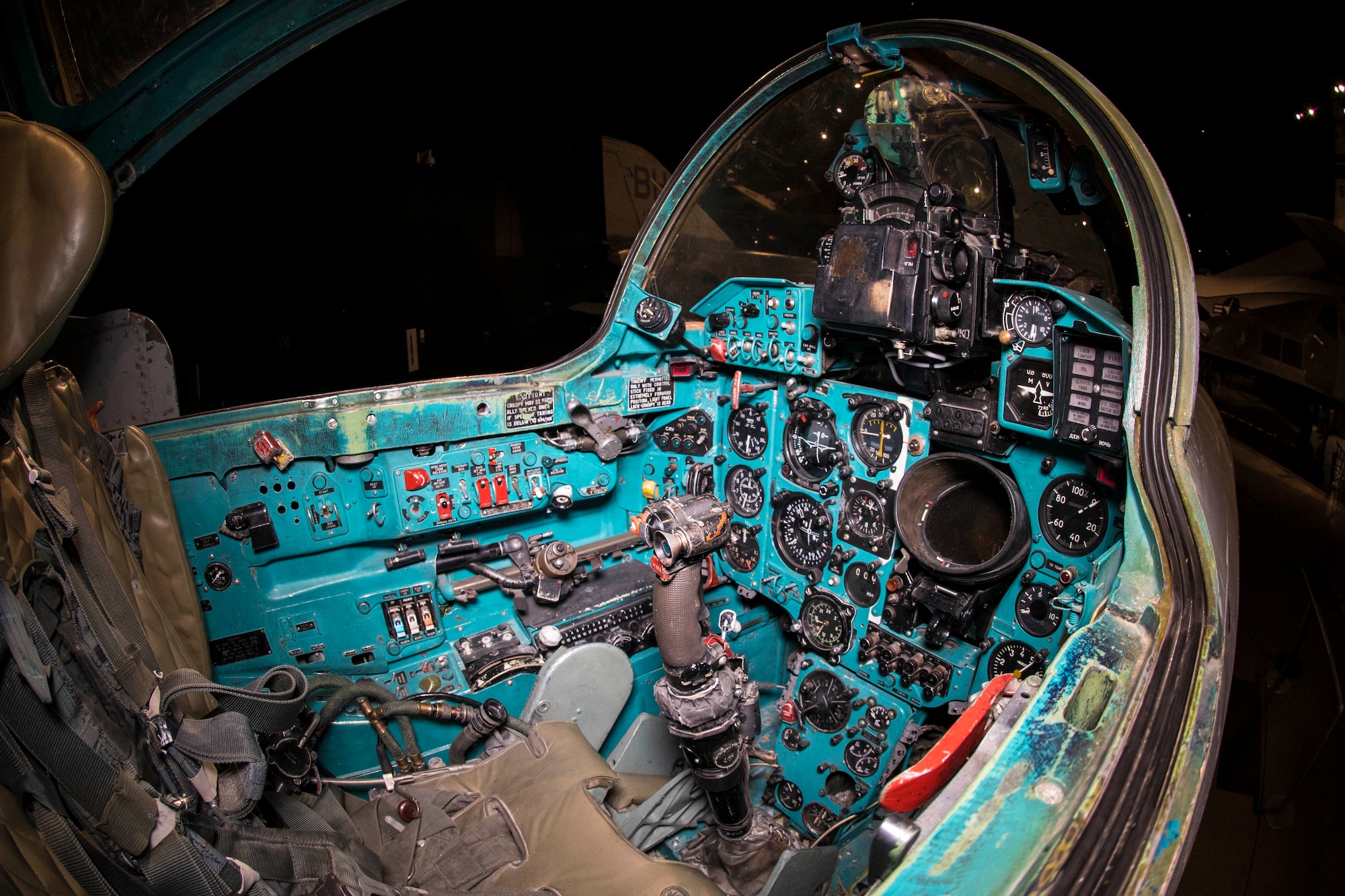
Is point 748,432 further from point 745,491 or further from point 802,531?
point 802,531

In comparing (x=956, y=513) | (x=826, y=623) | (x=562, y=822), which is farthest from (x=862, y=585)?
(x=562, y=822)

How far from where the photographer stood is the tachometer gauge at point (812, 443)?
Answer: 378 cm

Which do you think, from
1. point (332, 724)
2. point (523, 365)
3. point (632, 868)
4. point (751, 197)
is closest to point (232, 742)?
point (632, 868)

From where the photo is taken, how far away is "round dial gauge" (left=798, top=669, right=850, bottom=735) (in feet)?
12.5

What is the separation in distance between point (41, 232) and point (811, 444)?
3.23m

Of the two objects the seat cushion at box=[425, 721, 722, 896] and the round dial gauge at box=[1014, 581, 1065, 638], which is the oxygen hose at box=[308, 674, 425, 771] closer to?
the seat cushion at box=[425, 721, 722, 896]

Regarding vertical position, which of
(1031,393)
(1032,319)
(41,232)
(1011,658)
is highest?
(41,232)

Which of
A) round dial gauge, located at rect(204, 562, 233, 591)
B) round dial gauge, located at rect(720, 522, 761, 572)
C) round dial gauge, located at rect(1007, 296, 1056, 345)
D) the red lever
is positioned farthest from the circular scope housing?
round dial gauge, located at rect(204, 562, 233, 591)

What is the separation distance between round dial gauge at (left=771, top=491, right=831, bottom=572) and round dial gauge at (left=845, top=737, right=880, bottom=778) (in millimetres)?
962

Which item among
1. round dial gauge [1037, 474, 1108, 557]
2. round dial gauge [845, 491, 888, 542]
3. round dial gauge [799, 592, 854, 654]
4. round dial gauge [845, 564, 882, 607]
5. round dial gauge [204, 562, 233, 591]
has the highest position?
round dial gauge [1037, 474, 1108, 557]

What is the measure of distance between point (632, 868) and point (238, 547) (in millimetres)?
2403

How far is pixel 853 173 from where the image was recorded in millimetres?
3514

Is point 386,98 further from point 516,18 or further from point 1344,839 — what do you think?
point 1344,839

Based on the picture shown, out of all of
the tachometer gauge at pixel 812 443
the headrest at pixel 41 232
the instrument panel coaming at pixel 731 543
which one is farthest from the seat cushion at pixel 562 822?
the headrest at pixel 41 232
